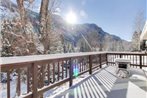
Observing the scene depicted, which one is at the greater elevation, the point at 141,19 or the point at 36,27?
the point at 141,19

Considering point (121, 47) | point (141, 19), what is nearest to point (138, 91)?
point (141, 19)

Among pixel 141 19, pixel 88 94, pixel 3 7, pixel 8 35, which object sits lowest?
pixel 88 94

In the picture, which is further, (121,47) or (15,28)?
(121,47)

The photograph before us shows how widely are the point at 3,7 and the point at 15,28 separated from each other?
1063 millimetres

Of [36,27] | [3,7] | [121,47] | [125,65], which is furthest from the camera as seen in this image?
[121,47]

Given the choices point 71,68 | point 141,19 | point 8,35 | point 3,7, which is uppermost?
point 141,19

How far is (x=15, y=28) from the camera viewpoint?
9.38 meters

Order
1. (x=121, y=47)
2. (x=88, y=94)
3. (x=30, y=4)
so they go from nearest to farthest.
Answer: (x=88, y=94), (x=30, y=4), (x=121, y=47)

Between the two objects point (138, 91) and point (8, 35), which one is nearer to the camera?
point (138, 91)

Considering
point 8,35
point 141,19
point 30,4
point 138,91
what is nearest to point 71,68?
point 138,91

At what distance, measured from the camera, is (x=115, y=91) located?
16.0ft

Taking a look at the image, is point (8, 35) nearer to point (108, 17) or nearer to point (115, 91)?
point (115, 91)

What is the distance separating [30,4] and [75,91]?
21.0 feet

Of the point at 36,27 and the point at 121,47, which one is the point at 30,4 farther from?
the point at 121,47
